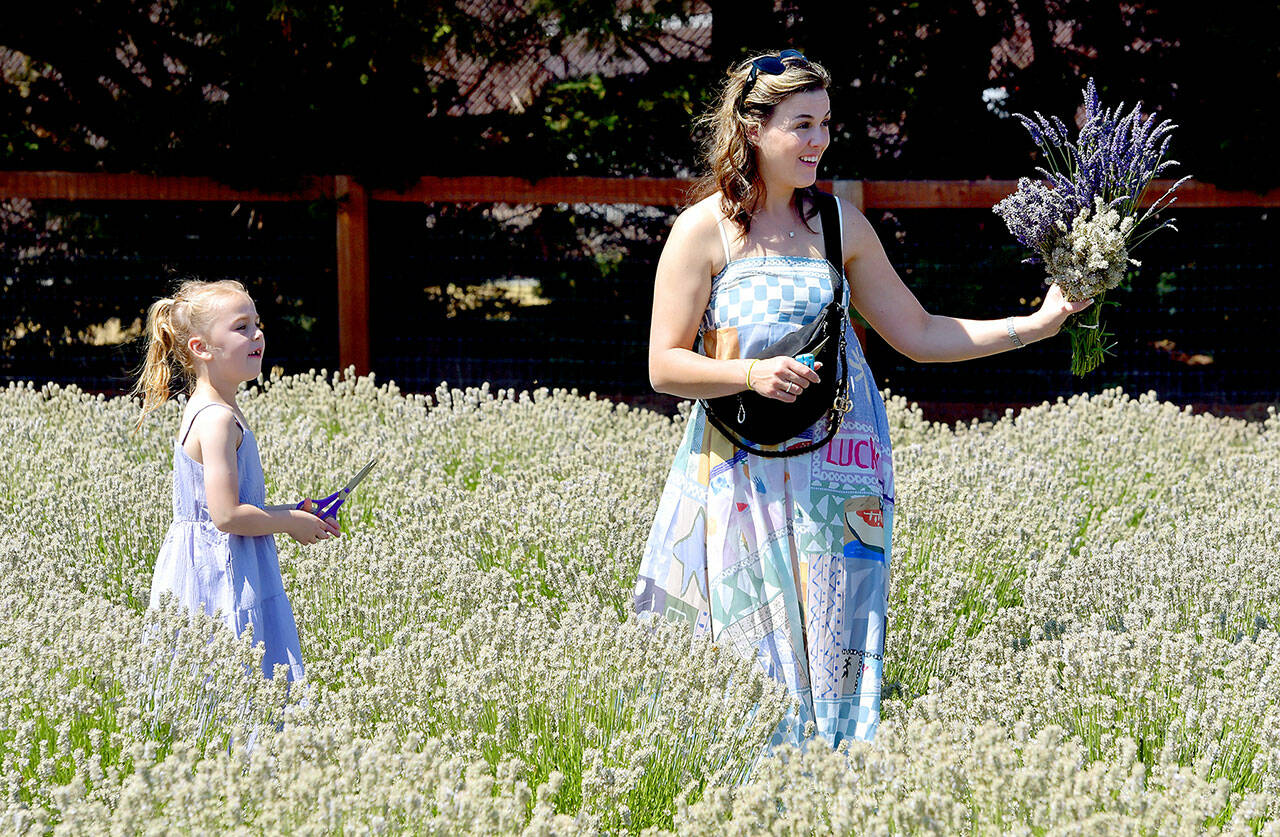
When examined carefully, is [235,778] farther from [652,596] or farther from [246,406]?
[246,406]

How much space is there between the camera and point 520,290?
8.35m

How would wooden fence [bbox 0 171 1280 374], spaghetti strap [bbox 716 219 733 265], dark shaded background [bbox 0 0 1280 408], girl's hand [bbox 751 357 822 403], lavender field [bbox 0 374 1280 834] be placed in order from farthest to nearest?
dark shaded background [bbox 0 0 1280 408], wooden fence [bbox 0 171 1280 374], spaghetti strap [bbox 716 219 733 265], girl's hand [bbox 751 357 822 403], lavender field [bbox 0 374 1280 834]

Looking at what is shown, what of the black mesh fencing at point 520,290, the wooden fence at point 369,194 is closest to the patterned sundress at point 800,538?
the wooden fence at point 369,194

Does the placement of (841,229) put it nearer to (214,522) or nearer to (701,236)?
(701,236)

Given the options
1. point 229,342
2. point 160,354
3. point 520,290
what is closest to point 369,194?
point 520,290

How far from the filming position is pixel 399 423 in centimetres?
577

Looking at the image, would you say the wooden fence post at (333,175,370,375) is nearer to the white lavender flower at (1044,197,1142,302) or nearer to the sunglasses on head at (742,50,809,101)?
the sunglasses on head at (742,50,809,101)

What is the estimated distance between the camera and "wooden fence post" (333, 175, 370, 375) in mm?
7461

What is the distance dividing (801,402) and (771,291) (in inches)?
9.6

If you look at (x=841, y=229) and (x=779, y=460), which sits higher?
(x=841, y=229)

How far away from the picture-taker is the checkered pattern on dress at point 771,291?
275 cm

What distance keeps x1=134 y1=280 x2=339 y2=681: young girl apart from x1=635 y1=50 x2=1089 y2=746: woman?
2.95 feet

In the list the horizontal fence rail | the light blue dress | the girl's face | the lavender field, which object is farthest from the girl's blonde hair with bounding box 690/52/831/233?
the horizontal fence rail

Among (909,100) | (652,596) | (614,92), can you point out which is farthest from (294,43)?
(652,596)
